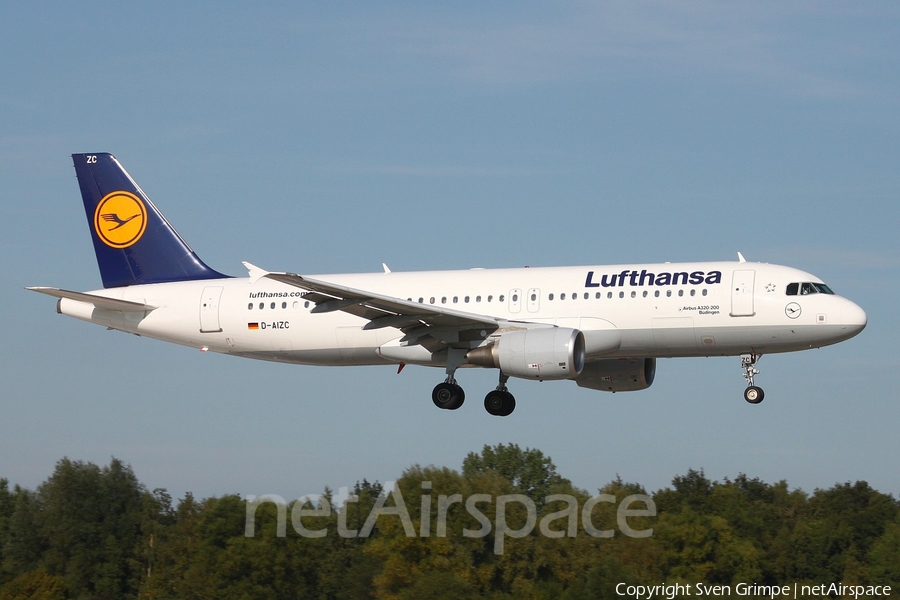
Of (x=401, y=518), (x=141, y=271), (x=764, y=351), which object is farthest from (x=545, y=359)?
(x=401, y=518)

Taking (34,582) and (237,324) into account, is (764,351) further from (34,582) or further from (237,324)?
(34,582)

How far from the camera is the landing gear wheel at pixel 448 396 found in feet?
134

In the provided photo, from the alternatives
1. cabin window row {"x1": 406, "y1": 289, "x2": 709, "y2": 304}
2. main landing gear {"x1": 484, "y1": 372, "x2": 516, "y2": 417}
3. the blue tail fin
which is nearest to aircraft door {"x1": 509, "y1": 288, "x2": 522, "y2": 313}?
cabin window row {"x1": 406, "y1": 289, "x2": 709, "y2": 304}

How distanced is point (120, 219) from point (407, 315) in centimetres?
1382

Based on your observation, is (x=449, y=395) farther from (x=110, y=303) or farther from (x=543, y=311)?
(x=110, y=303)

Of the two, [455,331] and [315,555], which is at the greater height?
[455,331]

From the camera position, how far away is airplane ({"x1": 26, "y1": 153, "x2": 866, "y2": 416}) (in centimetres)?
3756

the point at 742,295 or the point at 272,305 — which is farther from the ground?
the point at 272,305

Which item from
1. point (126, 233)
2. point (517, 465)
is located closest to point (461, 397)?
point (126, 233)

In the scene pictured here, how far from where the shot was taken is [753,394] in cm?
3891

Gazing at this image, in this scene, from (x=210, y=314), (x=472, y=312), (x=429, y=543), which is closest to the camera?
(x=472, y=312)

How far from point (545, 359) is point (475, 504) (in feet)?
130

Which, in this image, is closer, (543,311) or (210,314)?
(543,311)

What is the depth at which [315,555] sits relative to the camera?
74.6m
